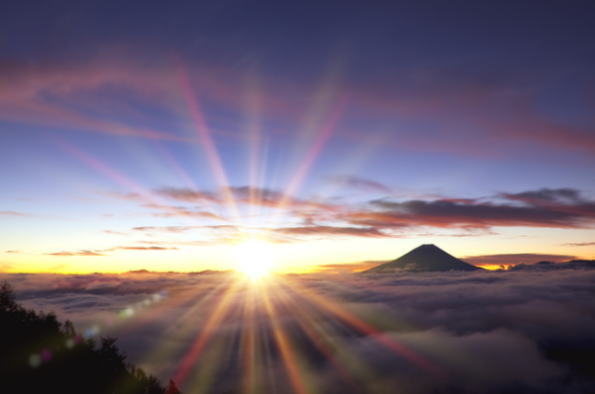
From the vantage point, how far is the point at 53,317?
70.0 m

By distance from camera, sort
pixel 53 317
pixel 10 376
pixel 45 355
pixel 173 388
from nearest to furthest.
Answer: pixel 10 376, pixel 45 355, pixel 53 317, pixel 173 388

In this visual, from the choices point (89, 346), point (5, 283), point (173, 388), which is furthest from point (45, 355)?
point (173, 388)

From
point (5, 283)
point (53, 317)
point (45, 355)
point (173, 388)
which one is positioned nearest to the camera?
point (45, 355)

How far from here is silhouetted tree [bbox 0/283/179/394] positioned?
52.1 metres

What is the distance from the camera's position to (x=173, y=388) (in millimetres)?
74500

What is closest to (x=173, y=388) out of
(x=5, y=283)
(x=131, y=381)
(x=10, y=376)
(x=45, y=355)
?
(x=131, y=381)

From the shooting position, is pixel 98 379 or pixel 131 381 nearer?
pixel 98 379

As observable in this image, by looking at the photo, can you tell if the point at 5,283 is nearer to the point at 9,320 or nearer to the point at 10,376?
the point at 9,320

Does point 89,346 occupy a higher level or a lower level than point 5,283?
lower

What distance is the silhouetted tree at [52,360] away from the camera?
52.1 meters

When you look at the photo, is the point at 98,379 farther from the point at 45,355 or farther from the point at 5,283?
the point at 5,283

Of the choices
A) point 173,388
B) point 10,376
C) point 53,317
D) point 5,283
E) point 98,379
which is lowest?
point 173,388

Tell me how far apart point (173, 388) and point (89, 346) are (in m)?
19.3

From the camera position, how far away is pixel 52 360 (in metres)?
59.7
